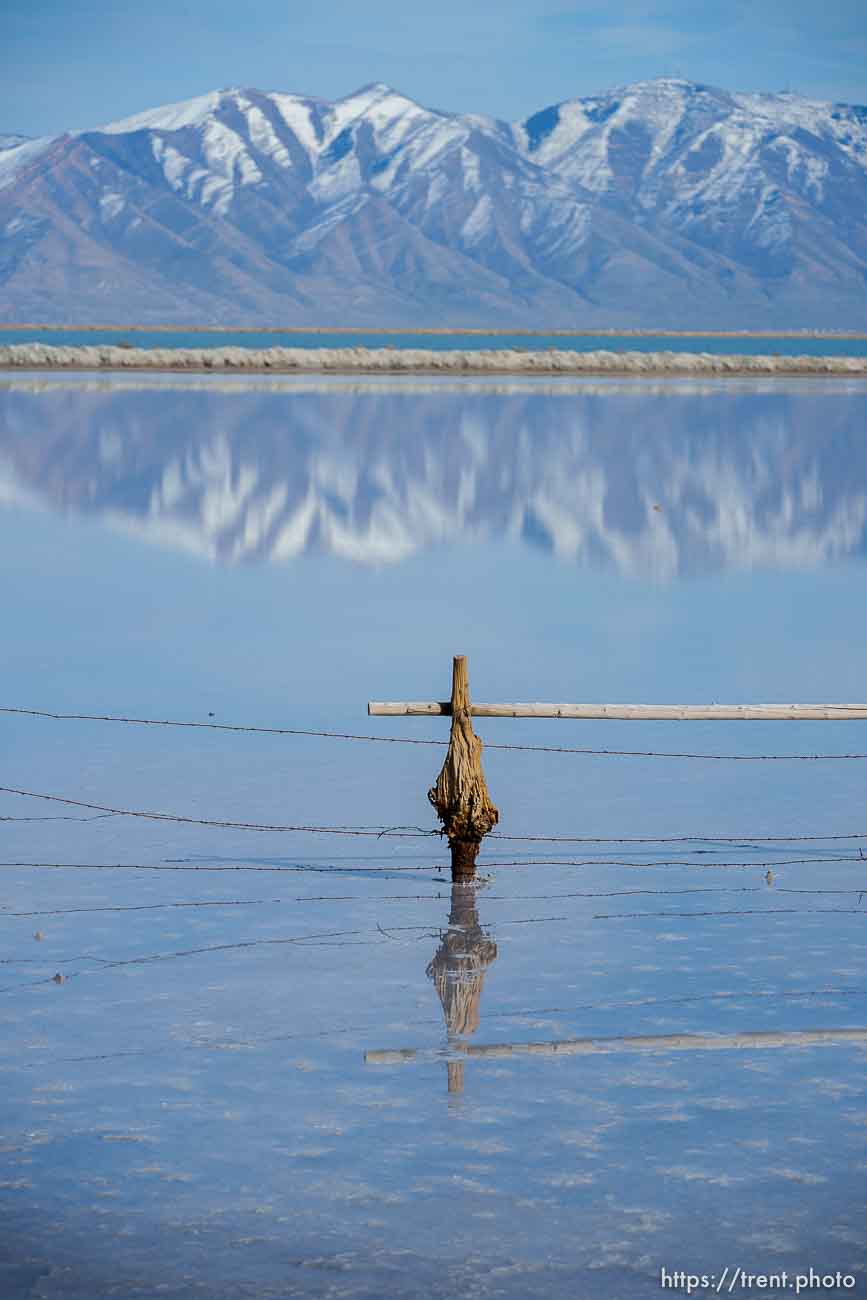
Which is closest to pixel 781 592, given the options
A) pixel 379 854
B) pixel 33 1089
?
pixel 379 854

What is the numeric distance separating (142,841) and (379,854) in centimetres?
117

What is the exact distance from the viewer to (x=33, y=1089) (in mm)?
6633

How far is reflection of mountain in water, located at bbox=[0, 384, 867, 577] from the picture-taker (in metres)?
27.0

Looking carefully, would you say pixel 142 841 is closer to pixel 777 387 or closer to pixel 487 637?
pixel 487 637

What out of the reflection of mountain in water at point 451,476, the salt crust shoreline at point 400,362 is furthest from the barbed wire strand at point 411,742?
the salt crust shoreline at point 400,362

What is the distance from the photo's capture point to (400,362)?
8512 cm

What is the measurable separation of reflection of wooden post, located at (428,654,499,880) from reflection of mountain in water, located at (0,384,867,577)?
47.5ft

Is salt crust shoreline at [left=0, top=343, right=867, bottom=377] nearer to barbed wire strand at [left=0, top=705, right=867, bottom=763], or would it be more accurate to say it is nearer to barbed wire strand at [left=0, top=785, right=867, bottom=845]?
barbed wire strand at [left=0, top=705, right=867, bottom=763]

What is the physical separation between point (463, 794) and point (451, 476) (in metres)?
26.1

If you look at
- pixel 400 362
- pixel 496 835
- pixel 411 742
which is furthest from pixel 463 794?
pixel 400 362

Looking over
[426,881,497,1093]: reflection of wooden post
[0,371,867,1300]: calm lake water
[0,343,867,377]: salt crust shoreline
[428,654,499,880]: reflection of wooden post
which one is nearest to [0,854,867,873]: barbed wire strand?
[0,371,867,1300]: calm lake water

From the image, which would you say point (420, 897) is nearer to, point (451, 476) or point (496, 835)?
point (496, 835)

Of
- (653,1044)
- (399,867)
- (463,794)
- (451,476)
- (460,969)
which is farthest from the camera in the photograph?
(451,476)
